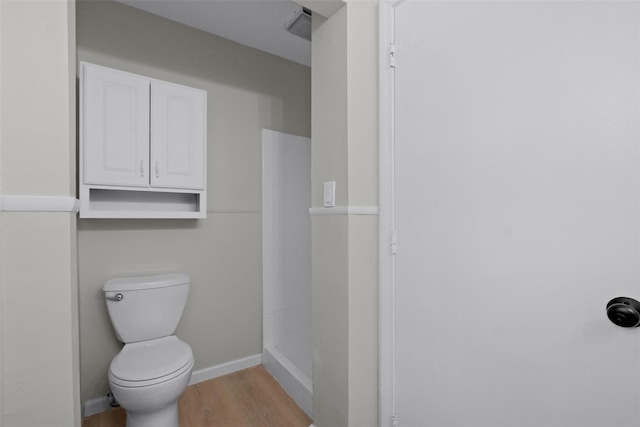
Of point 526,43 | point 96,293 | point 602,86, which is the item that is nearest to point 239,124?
point 96,293

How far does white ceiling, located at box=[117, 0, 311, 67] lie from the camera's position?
1.92m

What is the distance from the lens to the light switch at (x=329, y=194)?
1446mm

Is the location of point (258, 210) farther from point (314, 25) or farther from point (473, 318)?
point (473, 318)

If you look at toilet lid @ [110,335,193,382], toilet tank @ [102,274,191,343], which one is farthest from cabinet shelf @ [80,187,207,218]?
toilet lid @ [110,335,193,382]

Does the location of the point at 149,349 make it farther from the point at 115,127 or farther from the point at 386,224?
the point at 386,224

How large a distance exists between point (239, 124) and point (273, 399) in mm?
1931

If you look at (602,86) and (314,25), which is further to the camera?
(314,25)

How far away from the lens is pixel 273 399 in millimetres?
1959

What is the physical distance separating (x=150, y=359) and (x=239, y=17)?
84.8 inches

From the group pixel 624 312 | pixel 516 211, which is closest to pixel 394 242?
pixel 516 211

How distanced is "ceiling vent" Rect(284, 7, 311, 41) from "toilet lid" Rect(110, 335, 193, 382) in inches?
78.7

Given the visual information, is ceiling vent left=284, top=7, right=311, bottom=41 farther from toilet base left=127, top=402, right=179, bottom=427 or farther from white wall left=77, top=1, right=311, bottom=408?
toilet base left=127, top=402, right=179, bottom=427

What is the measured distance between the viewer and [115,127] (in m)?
1.72

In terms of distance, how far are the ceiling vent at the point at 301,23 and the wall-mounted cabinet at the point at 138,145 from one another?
2.32 ft
